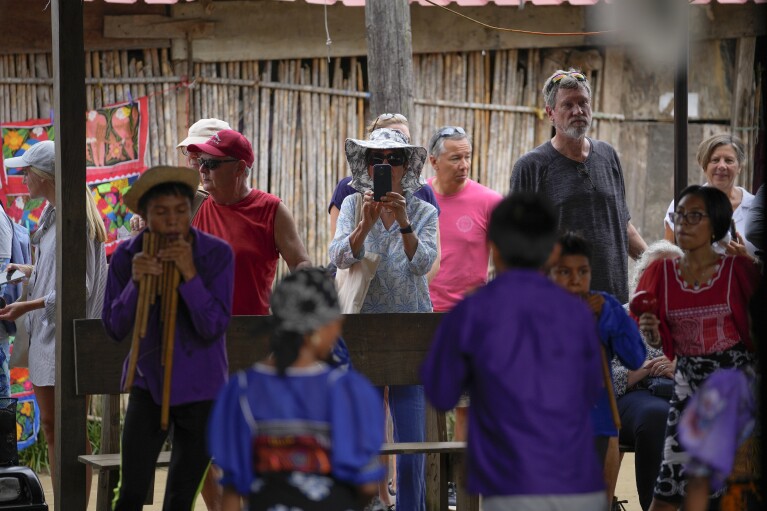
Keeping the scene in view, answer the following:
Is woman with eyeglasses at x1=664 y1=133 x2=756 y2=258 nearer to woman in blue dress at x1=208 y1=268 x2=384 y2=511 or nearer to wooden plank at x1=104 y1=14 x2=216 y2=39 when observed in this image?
woman in blue dress at x1=208 y1=268 x2=384 y2=511

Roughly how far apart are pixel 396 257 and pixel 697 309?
166 centimetres

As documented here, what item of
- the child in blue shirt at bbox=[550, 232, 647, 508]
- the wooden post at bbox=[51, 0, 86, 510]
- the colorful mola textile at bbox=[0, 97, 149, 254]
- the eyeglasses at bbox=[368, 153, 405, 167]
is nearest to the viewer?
the child in blue shirt at bbox=[550, 232, 647, 508]

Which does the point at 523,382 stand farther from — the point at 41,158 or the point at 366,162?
the point at 41,158

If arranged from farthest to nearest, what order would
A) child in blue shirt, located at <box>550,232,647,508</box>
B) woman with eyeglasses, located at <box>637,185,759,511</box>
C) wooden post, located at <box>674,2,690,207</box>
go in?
1. wooden post, located at <box>674,2,690,207</box>
2. woman with eyeglasses, located at <box>637,185,759,511</box>
3. child in blue shirt, located at <box>550,232,647,508</box>

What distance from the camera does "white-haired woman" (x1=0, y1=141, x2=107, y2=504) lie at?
6715 mm

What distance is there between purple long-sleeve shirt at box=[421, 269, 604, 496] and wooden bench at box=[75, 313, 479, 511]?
188 cm

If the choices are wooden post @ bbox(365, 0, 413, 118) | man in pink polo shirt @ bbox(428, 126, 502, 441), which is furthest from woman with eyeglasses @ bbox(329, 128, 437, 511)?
wooden post @ bbox(365, 0, 413, 118)

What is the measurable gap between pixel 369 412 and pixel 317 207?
19.7ft

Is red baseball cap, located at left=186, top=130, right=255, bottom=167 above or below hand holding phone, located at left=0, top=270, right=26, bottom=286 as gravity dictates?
above

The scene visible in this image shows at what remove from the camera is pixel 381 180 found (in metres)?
6.01

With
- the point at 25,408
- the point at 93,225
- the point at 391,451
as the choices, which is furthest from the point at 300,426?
the point at 25,408

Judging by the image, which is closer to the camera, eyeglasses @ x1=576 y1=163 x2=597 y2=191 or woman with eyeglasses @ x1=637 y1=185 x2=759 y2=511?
woman with eyeglasses @ x1=637 y1=185 x2=759 y2=511

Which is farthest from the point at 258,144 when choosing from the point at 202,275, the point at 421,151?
the point at 202,275

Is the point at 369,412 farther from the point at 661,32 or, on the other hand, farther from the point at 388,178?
the point at 661,32
